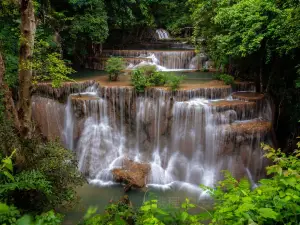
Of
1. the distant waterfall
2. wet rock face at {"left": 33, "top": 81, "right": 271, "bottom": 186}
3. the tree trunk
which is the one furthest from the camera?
the distant waterfall

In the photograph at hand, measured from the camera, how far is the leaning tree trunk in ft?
18.6

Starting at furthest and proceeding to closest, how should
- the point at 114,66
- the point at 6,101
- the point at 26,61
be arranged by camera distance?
1. the point at 114,66
2. the point at 26,61
3. the point at 6,101

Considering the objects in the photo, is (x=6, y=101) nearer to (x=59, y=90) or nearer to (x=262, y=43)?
(x=59, y=90)

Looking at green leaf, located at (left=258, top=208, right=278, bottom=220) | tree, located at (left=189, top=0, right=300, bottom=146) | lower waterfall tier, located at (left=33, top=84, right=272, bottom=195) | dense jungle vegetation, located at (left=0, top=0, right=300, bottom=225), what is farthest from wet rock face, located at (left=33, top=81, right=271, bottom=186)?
green leaf, located at (left=258, top=208, right=278, bottom=220)

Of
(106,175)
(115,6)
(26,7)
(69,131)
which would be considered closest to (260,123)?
(106,175)

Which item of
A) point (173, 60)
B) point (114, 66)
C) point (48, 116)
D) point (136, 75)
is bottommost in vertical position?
point (48, 116)

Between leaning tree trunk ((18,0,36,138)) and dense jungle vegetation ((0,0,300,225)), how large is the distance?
20mm

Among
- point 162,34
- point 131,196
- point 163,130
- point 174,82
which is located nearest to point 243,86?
point 174,82

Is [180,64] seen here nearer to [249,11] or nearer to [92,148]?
[249,11]

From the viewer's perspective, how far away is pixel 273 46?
27.8 feet

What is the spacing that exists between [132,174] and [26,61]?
16.4 feet

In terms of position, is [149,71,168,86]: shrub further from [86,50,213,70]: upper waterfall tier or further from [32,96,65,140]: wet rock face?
[86,50,213,70]: upper waterfall tier

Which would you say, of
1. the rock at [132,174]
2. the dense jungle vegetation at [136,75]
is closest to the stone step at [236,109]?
the dense jungle vegetation at [136,75]

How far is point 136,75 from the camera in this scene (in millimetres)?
10078
